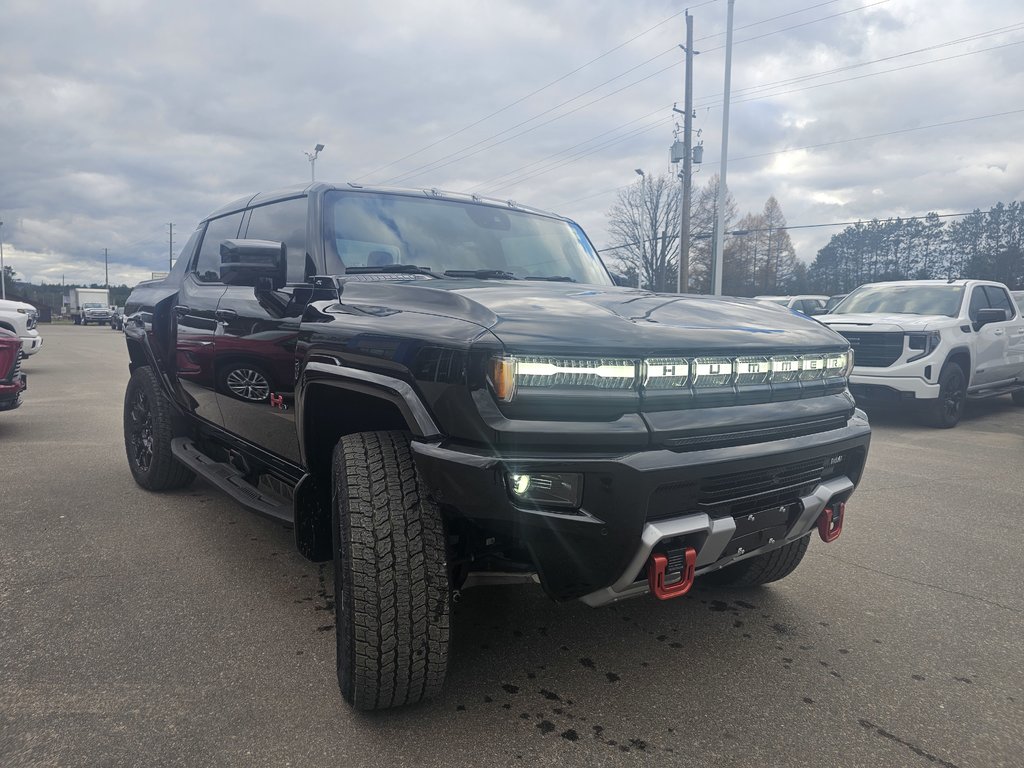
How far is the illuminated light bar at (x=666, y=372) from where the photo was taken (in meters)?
2.04

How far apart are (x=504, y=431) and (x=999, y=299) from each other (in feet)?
32.2

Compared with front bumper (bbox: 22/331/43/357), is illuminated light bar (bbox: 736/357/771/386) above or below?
above

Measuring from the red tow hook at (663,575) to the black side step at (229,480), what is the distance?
1411 mm

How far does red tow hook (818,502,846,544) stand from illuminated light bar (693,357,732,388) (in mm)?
708

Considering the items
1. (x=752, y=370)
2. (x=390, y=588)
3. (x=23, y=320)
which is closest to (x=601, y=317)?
(x=752, y=370)

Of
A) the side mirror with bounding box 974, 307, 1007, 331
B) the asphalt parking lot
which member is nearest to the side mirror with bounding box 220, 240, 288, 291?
the asphalt parking lot

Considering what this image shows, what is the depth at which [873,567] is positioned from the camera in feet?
11.8

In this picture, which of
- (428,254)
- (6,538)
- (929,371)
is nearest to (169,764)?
(428,254)

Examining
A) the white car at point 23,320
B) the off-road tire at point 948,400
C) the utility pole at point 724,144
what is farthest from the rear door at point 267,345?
the utility pole at point 724,144

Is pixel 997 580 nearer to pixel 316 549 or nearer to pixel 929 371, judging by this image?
pixel 316 549

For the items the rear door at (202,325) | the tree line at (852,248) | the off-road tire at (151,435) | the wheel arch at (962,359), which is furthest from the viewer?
the tree line at (852,248)

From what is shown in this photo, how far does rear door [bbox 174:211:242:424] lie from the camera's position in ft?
12.1

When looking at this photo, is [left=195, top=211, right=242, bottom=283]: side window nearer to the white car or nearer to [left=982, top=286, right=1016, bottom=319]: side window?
the white car

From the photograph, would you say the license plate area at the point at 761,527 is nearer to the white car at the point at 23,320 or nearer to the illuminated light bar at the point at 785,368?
the illuminated light bar at the point at 785,368
